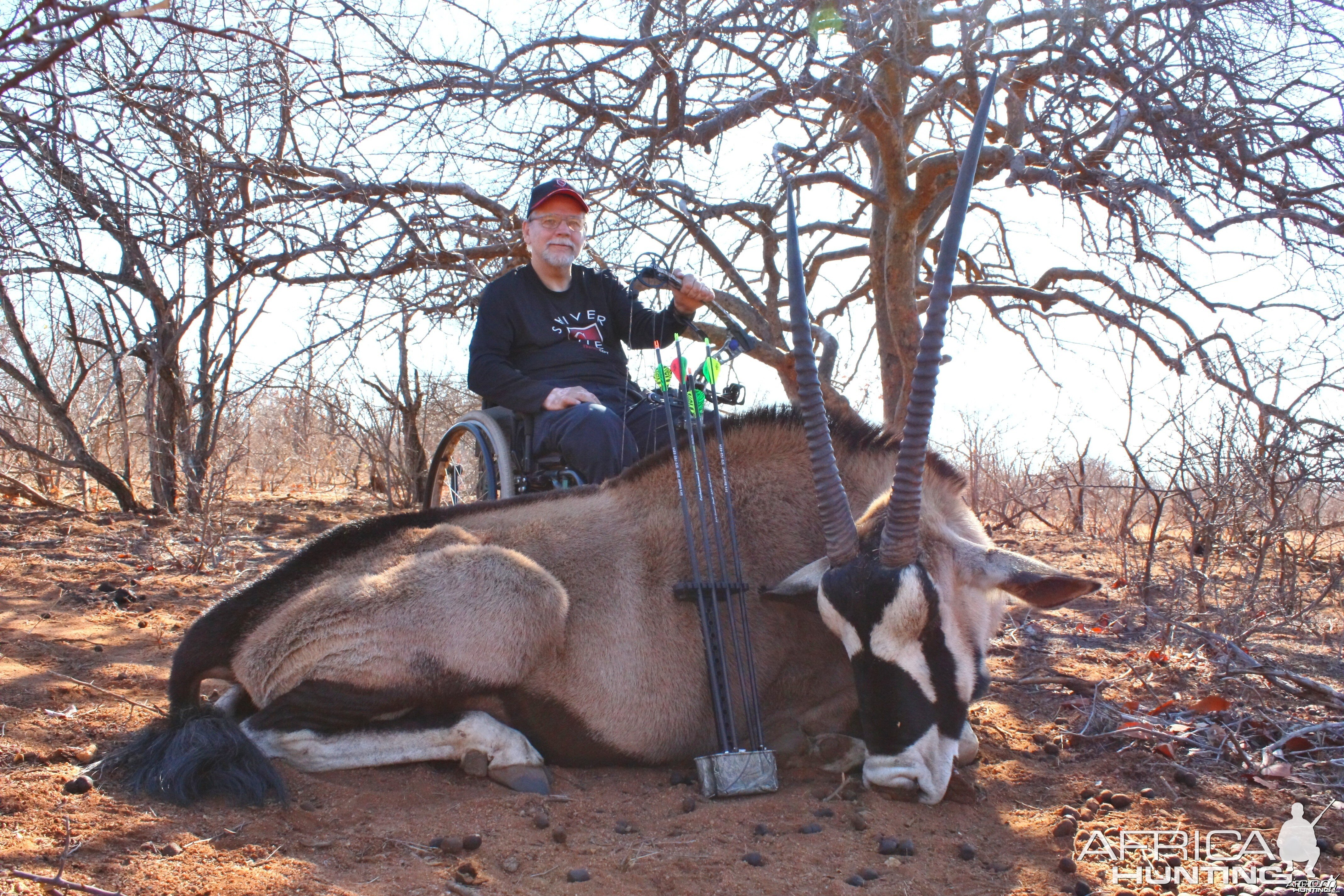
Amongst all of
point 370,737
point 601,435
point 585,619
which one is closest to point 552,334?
point 601,435

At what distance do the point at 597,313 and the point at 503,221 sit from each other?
2.46 meters

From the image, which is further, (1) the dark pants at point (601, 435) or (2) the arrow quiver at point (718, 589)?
(1) the dark pants at point (601, 435)

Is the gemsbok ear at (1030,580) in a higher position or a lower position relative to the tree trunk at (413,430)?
lower

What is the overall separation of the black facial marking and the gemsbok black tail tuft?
2.05 meters

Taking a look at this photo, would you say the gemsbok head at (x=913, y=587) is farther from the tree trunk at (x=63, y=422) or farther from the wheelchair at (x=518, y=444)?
the tree trunk at (x=63, y=422)

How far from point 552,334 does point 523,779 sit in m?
2.89

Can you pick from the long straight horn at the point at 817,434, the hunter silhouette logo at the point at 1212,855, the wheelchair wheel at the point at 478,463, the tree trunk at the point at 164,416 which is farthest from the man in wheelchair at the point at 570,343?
the tree trunk at the point at 164,416

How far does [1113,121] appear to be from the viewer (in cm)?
741

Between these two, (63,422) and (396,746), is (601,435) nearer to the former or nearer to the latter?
(396,746)

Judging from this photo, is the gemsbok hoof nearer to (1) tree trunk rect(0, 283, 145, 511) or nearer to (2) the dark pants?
(2) the dark pants

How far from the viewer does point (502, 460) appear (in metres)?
5.61

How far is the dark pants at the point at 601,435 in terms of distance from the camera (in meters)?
5.14

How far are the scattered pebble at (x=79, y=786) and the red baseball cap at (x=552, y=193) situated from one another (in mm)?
3837

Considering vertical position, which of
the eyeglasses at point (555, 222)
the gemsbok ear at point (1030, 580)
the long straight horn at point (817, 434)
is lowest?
the gemsbok ear at point (1030, 580)
